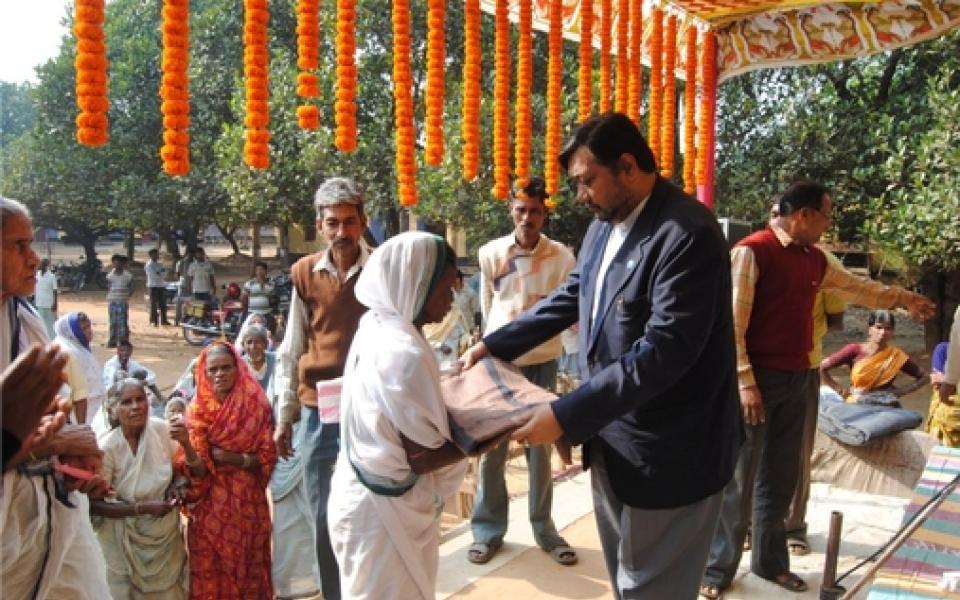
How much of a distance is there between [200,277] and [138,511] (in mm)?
14352

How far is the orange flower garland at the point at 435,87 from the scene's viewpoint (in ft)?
15.9

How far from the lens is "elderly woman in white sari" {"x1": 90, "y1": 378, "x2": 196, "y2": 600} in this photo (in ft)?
11.6

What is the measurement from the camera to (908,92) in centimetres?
1138

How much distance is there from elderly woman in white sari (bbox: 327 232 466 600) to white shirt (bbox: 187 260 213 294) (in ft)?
51.6

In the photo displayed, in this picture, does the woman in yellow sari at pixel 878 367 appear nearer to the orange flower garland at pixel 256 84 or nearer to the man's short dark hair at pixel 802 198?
the man's short dark hair at pixel 802 198

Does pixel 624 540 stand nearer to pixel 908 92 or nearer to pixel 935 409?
pixel 935 409

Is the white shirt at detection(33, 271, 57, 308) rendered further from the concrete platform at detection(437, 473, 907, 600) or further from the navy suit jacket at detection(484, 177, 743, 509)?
the navy suit jacket at detection(484, 177, 743, 509)

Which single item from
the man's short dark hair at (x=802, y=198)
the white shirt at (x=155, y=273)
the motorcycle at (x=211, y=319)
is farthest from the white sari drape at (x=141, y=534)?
the white shirt at (x=155, y=273)

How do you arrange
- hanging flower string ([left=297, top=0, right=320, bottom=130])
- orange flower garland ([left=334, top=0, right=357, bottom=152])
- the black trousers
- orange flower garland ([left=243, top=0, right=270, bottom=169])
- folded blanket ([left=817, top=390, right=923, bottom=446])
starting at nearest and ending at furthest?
orange flower garland ([left=243, top=0, right=270, bottom=169]), hanging flower string ([left=297, top=0, right=320, bottom=130]), orange flower garland ([left=334, top=0, right=357, bottom=152]), folded blanket ([left=817, top=390, right=923, bottom=446]), the black trousers

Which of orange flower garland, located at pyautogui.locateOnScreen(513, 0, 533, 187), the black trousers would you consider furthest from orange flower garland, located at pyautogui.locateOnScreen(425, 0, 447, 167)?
the black trousers

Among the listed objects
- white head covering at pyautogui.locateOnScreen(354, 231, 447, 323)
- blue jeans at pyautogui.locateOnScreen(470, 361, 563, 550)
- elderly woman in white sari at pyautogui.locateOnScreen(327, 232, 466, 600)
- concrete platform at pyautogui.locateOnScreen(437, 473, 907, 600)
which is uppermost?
white head covering at pyautogui.locateOnScreen(354, 231, 447, 323)

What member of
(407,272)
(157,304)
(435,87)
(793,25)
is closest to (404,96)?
(435,87)

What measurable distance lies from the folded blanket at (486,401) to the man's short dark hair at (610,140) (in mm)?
726

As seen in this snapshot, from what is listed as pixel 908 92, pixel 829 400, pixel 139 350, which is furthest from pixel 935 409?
pixel 139 350
